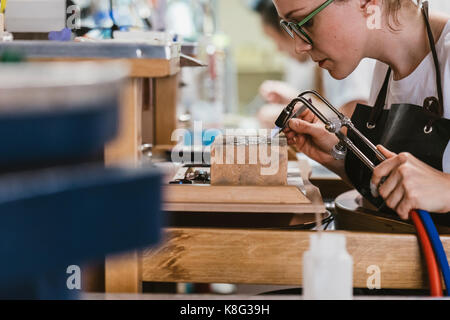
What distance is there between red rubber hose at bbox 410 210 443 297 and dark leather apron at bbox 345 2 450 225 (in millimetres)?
331

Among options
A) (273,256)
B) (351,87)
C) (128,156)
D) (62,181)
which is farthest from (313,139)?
(351,87)

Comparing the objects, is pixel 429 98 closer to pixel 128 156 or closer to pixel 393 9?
pixel 393 9

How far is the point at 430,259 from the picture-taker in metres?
1.14

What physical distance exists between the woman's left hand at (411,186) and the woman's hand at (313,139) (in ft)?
1.61

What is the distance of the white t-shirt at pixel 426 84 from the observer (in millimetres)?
1504

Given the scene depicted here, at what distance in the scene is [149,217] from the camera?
22.3 inches

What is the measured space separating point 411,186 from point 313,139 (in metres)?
0.63

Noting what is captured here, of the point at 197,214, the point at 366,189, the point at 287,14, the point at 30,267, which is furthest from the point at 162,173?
the point at 366,189

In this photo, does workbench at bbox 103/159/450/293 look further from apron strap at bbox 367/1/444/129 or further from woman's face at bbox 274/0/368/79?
woman's face at bbox 274/0/368/79

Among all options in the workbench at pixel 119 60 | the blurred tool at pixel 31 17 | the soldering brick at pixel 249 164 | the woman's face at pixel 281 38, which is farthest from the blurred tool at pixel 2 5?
the woman's face at pixel 281 38

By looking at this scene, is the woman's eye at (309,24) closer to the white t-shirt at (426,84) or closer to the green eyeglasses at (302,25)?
the green eyeglasses at (302,25)

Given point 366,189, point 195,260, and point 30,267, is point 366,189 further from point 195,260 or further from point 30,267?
point 30,267
